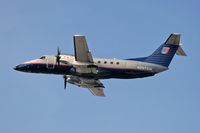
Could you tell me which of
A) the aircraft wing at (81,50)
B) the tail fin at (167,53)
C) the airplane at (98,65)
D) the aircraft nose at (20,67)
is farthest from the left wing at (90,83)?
the tail fin at (167,53)

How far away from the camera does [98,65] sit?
232ft

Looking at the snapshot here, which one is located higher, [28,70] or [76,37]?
[76,37]

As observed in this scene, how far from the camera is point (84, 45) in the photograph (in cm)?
6688

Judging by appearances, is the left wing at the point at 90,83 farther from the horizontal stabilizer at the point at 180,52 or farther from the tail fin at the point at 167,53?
the horizontal stabilizer at the point at 180,52

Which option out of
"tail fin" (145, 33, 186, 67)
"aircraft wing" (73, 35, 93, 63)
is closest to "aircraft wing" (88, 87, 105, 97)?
"aircraft wing" (73, 35, 93, 63)

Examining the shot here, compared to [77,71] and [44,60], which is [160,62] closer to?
[77,71]

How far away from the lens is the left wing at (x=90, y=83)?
7294 cm

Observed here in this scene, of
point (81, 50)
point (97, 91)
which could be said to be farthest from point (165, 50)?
point (97, 91)

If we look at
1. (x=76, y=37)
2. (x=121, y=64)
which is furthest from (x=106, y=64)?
(x=76, y=37)

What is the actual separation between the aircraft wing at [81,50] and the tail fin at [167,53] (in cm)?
814

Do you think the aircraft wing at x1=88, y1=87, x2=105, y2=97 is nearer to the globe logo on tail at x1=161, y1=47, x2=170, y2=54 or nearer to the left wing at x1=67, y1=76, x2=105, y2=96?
the left wing at x1=67, y1=76, x2=105, y2=96

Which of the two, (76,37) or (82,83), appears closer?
(76,37)

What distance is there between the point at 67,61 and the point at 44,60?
3.75m

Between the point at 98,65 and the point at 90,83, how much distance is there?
4130 mm
